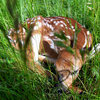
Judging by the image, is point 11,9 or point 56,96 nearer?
point 11,9

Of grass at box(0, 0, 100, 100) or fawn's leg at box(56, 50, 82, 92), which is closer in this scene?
grass at box(0, 0, 100, 100)

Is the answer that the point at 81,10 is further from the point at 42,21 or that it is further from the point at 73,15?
the point at 42,21

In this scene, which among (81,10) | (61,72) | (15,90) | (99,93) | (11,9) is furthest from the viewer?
(81,10)

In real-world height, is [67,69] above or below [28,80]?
below

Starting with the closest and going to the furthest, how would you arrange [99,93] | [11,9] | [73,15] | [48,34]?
[11,9] < [99,93] < [48,34] < [73,15]

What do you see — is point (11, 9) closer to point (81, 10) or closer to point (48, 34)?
point (48, 34)

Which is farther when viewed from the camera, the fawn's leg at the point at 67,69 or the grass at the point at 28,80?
the fawn's leg at the point at 67,69

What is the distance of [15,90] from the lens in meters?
1.14

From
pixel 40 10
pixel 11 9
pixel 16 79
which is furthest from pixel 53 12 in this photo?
pixel 11 9

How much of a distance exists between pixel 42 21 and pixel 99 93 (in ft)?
3.88

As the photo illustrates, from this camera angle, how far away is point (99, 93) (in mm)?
917

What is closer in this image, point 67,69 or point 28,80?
point 28,80

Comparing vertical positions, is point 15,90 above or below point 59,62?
below

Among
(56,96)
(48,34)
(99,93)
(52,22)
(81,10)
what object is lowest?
(56,96)
